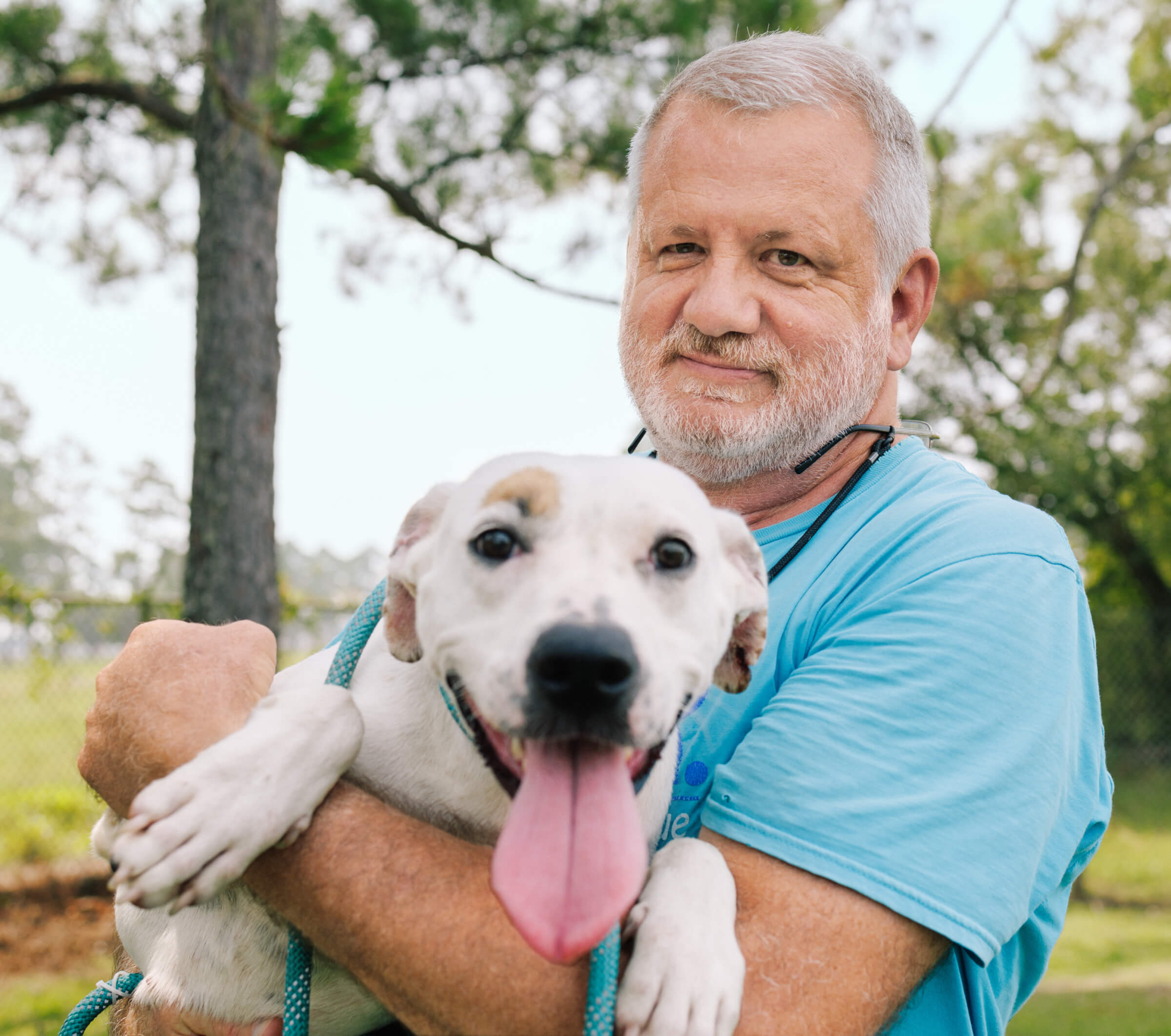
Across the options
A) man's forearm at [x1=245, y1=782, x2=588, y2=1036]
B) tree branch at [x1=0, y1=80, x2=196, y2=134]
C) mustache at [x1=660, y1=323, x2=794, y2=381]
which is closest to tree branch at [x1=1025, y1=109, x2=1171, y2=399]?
tree branch at [x1=0, y1=80, x2=196, y2=134]

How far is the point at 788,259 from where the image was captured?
2242 millimetres

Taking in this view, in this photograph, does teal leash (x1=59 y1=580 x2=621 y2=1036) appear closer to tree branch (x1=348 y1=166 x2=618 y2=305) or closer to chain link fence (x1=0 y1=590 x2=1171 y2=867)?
tree branch (x1=348 y1=166 x2=618 y2=305)

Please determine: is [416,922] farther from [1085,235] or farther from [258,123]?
[1085,235]

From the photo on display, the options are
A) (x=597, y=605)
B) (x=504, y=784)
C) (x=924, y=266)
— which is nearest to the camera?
(x=597, y=605)

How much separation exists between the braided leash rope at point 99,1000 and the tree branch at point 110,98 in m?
4.96

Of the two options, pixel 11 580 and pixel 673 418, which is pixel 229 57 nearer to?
pixel 673 418

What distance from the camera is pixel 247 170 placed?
17.0 ft

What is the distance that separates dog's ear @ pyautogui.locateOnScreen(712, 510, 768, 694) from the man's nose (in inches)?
21.9

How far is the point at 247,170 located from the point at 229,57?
528 millimetres

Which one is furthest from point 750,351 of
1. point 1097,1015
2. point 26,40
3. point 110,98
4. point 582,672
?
point 1097,1015

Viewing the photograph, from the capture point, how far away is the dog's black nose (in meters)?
1.34

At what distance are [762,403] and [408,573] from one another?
3.02ft

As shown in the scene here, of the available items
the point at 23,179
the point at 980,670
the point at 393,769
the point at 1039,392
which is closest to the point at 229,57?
the point at 23,179

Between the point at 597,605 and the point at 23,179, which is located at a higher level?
the point at 597,605
